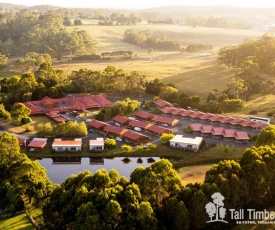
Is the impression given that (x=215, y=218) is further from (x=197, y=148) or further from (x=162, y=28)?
(x=162, y=28)

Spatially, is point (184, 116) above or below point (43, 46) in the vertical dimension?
below

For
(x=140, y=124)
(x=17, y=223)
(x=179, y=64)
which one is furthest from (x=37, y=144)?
(x=179, y=64)

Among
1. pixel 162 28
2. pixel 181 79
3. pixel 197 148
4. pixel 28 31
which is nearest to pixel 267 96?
pixel 181 79

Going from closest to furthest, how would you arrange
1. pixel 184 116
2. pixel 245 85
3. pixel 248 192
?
pixel 248 192
pixel 184 116
pixel 245 85

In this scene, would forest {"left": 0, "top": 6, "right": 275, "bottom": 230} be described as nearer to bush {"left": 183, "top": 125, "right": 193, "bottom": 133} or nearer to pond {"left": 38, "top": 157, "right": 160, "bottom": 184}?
pond {"left": 38, "top": 157, "right": 160, "bottom": 184}

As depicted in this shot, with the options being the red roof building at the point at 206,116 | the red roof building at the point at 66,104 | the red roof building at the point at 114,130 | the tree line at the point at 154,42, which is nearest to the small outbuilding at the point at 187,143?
the red roof building at the point at 114,130

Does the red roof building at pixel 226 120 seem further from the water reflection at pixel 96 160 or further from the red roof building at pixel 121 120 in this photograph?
the water reflection at pixel 96 160

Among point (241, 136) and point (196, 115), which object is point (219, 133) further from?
point (196, 115)
